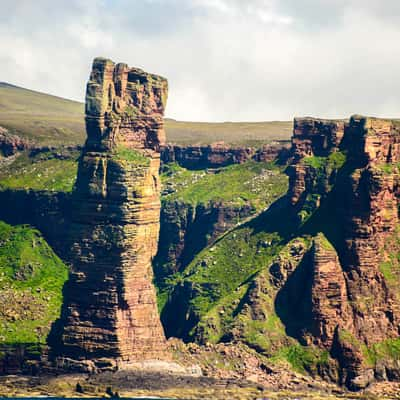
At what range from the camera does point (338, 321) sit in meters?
177

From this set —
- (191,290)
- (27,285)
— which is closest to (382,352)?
(191,290)

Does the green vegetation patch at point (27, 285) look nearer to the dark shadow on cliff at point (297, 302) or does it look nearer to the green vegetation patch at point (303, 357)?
the dark shadow on cliff at point (297, 302)

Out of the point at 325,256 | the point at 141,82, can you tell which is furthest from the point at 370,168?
the point at 141,82

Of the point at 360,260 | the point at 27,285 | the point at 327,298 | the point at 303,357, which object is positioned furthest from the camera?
the point at 27,285

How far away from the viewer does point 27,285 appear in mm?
187250

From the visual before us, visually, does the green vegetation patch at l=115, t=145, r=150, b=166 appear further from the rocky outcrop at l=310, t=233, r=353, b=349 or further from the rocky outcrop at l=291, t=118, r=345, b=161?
the rocky outcrop at l=291, t=118, r=345, b=161

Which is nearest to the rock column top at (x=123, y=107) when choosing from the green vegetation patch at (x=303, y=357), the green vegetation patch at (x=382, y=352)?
the green vegetation patch at (x=303, y=357)

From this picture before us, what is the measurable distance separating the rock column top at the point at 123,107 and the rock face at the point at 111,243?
0.08 m

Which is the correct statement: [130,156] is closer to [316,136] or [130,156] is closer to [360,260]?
[360,260]

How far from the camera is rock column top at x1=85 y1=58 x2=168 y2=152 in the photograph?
174m

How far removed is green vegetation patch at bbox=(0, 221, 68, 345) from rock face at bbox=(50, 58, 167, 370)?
15.8 feet

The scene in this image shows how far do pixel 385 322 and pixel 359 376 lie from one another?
21.1 feet

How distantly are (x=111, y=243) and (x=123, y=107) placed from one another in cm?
1185

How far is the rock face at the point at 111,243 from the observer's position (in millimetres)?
172250
